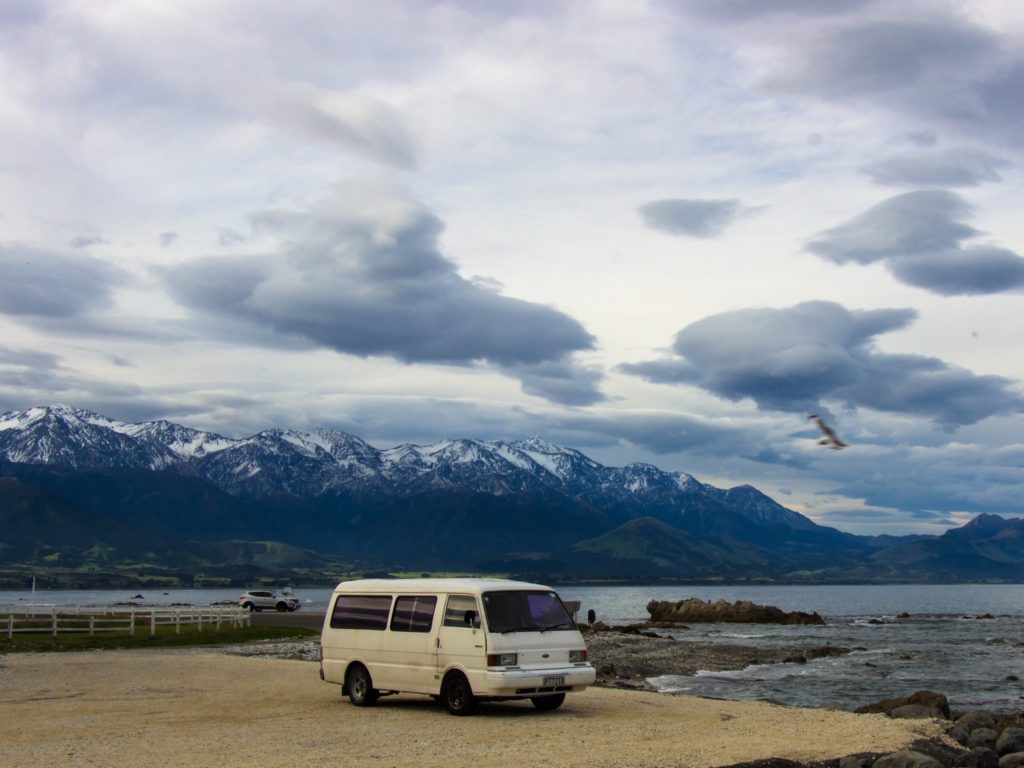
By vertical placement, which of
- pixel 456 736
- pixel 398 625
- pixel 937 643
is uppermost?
pixel 398 625

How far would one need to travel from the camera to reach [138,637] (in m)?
51.6

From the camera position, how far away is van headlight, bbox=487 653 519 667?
70.2 feet

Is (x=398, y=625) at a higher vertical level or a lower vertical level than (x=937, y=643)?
higher

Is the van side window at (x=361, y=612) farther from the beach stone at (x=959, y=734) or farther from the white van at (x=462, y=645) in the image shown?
the beach stone at (x=959, y=734)

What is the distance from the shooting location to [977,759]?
20.1 m

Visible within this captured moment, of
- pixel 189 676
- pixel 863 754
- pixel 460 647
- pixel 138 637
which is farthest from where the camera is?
pixel 138 637

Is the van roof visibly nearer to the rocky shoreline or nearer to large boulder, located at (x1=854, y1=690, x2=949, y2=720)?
the rocky shoreline

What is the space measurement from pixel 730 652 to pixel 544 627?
42.4m

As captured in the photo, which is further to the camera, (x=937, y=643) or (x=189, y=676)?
(x=937, y=643)

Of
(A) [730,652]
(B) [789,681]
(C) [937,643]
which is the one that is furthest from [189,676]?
(C) [937,643]

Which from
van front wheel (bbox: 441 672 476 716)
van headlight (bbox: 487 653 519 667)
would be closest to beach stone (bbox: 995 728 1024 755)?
van headlight (bbox: 487 653 519 667)

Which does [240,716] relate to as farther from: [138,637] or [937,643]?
[937,643]

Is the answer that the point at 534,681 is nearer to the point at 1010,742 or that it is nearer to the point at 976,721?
the point at 1010,742

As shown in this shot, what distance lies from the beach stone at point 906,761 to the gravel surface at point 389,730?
3.15ft
